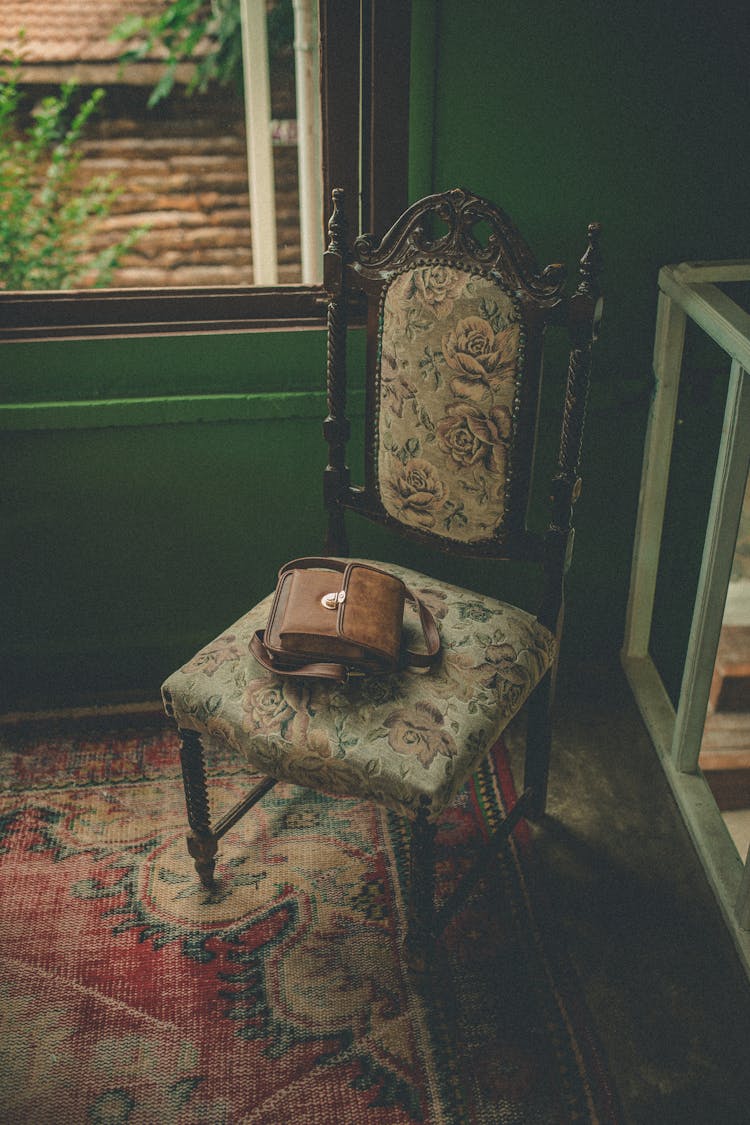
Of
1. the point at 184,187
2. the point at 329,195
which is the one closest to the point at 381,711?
the point at 329,195

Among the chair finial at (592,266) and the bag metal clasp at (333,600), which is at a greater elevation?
the chair finial at (592,266)

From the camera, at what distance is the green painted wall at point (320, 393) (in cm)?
186

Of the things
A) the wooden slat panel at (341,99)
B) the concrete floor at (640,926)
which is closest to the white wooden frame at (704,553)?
the concrete floor at (640,926)

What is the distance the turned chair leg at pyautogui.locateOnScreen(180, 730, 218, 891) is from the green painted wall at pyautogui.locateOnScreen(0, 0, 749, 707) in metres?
0.65

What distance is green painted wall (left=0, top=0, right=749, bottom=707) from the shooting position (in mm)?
1855

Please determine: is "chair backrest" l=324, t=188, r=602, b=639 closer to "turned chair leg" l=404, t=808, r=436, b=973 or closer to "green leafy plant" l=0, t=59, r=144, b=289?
"turned chair leg" l=404, t=808, r=436, b=973

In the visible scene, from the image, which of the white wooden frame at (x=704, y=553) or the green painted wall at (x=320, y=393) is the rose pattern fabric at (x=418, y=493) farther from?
the white wooden frame at (x=704, y=553)

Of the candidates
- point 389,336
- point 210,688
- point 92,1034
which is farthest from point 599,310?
point 92,1034

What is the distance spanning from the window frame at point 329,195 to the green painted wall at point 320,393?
0.13 feet

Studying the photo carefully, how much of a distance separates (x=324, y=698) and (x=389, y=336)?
2.10ft

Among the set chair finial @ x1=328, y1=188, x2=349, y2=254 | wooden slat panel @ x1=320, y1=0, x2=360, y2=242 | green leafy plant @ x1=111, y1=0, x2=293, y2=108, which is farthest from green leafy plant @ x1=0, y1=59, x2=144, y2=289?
chair finial @ x1=328, y1=188, x2=349, y2=254

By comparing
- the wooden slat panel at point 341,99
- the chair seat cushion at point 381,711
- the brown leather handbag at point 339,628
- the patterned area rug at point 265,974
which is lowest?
the patterned area rug at point 265,974

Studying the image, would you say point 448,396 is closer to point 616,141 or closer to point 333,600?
point 333,600

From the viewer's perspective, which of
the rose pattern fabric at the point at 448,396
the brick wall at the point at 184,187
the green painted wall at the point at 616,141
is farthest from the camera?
the brick wall at the point at 184,187
